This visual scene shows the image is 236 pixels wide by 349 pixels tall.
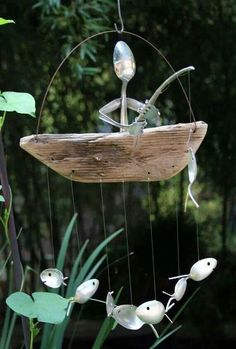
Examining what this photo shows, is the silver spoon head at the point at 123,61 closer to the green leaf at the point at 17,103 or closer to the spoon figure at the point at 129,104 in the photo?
the spoon figure at the point at 129,104

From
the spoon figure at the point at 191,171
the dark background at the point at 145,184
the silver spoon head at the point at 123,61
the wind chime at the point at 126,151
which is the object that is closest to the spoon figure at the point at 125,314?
the wind chime at the point at 126,151

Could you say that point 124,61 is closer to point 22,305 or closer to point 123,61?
point 123,61

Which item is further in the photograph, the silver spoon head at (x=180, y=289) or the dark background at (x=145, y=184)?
the dark background at (x=145, y=184)

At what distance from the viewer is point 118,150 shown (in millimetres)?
648

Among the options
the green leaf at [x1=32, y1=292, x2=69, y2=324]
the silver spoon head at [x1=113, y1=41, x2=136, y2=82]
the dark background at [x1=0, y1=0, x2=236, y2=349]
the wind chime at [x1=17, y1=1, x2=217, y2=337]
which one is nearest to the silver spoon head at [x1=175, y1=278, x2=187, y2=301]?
the wind chime at [x1=17, y1=1, x2=217, y2=337]

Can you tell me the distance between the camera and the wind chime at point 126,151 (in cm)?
63

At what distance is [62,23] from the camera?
1565 millimetres

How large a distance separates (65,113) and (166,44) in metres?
0.37

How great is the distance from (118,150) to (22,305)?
0.20 metres

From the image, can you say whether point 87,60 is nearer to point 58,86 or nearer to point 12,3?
point 58,86

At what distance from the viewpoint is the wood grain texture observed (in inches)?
25.1

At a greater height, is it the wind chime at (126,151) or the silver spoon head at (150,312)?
the wind chime at (126,151)

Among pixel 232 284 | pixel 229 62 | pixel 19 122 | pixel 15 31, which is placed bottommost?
pixel 232 284

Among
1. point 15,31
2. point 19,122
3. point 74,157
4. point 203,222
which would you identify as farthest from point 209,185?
point 74,157
